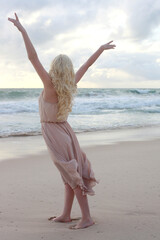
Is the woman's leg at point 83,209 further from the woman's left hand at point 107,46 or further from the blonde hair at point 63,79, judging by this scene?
the woman's left hand at point 107,46

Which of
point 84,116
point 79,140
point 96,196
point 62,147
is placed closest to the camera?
point 62,147

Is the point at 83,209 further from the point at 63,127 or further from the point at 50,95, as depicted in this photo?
the point at 50,95

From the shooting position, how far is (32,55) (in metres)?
2.98

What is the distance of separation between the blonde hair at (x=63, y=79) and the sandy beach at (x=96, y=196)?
3.82 ft

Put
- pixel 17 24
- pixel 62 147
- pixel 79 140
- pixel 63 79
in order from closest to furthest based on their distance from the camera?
pixel 17 24, pixel 63 79, pixel 62 147, pixel 79 140

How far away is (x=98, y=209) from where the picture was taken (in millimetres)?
4000

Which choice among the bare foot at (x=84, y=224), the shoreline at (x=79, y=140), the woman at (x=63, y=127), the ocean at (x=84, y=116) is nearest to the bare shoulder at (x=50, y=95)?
the woman at (x=63, y=127)

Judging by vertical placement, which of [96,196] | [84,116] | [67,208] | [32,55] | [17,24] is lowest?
[96,196]

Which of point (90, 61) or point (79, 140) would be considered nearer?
point (90, 61)

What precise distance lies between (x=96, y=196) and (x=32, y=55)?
228 cm

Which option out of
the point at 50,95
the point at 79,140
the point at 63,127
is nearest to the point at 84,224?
the point at 63,127

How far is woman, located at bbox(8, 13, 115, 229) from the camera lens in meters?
3.11

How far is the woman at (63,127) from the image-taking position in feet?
10.2

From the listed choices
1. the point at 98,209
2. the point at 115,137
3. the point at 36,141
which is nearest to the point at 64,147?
the point at 98,209
